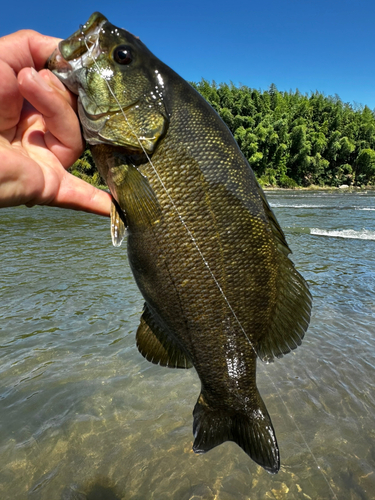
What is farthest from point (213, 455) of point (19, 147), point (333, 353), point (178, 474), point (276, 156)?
point (276, 156)

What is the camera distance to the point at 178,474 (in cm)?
240

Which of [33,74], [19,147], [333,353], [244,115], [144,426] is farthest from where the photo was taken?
[244,115]

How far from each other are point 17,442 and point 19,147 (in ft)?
7.19

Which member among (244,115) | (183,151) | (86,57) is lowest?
(183,151)

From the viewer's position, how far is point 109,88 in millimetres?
1824

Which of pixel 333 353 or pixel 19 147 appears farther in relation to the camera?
pixel 333 353

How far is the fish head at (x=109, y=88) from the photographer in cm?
180

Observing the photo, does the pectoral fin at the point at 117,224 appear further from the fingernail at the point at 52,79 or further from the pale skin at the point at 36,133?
the fingernail at the point at 52,79

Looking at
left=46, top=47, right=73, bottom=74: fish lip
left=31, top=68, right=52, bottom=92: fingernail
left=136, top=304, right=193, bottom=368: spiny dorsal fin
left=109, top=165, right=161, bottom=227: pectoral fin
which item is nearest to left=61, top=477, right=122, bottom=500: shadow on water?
left=136, top=304, right=193, bottom=368: spiny dorsal fin

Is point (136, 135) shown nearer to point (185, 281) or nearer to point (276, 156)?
point (185, 281)

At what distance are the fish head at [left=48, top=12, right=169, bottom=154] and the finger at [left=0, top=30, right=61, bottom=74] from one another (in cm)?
9

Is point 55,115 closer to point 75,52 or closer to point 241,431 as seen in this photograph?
point 75,52

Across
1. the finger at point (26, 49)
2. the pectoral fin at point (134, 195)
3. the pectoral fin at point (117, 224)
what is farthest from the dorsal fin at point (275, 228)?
the finger at point (26, 49)

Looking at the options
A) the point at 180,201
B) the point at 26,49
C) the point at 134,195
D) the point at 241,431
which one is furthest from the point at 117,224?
the point at 241,431
